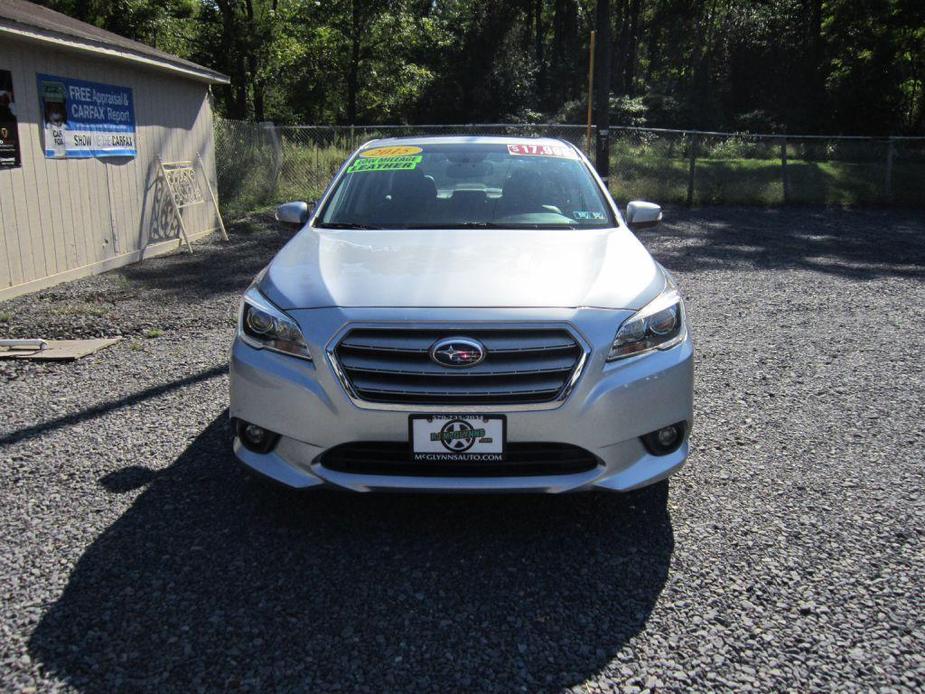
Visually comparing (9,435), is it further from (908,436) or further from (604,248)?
(908,436)

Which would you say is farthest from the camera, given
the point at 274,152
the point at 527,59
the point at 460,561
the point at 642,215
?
the point at 527,59

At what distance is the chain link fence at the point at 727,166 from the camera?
58.2ft

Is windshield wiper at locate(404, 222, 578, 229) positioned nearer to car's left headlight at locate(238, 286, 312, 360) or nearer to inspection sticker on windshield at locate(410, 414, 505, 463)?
car's left headlight at locate(238, 286, 312, 360)

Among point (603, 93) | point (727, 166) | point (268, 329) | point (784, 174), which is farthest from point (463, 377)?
point (784, 174)

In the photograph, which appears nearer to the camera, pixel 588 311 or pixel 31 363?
pixel 588 311

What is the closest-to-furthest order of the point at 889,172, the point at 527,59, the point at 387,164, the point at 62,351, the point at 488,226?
the point at 488,226, the point at 387,164, the point at 62,351, the point at 889,172, the point at 527,59

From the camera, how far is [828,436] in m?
4.55

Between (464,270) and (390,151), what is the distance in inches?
77.8

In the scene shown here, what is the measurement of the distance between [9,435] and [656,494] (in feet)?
11.2

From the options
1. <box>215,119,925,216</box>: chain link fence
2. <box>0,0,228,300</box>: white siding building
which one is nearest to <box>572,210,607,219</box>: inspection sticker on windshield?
<box>0,0,228,300</box>: white siding building

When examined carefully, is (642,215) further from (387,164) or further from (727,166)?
(727,166)

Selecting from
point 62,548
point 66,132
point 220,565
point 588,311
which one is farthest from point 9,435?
point 66,132

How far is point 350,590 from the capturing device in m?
2.95

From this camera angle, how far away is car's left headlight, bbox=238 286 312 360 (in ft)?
10.5
